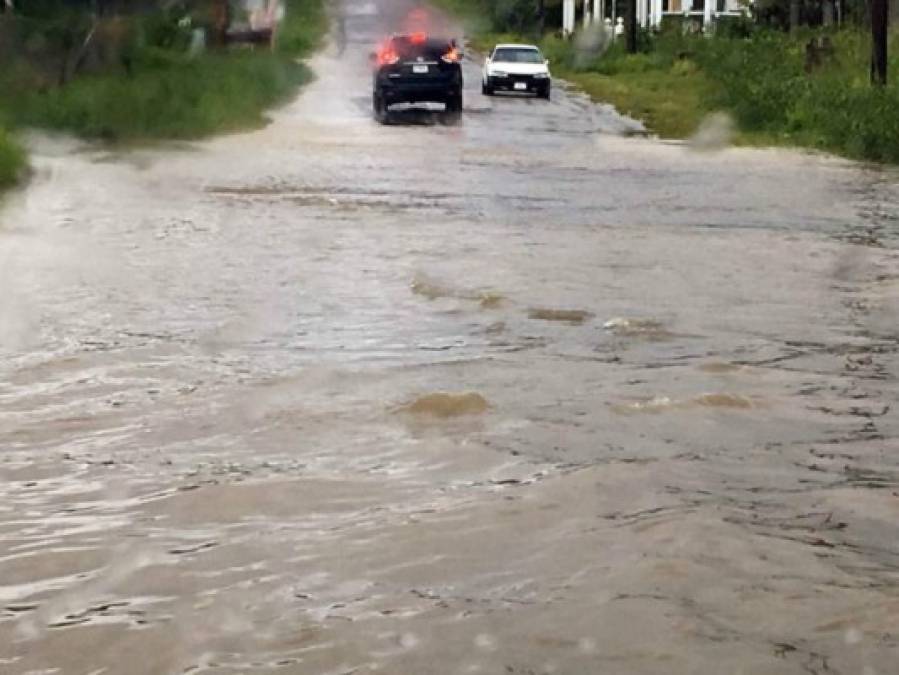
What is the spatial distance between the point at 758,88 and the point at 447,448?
2472 cm

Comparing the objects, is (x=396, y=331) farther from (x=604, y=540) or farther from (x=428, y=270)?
(x=604, y=540)

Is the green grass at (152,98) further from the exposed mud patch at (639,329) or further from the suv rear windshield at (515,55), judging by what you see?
the exposed mud patch at (639,329)

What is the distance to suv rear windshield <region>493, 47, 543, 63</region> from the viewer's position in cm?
4300

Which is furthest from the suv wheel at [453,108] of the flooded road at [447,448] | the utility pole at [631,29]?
the utility pole at [631,29]

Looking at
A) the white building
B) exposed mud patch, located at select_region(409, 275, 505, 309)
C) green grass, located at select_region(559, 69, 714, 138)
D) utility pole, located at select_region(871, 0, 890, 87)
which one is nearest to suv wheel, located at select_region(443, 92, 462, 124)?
green grass, located at select_region(559, 69, 714, 138)

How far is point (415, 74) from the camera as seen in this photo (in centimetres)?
Result: 3275

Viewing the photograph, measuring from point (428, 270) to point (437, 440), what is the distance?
18.6ft

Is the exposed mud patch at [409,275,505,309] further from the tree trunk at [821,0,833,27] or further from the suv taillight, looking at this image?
the tree trunk at [821,0,833,27]

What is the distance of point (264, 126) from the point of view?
30594 mm

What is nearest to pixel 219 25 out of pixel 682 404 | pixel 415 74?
pixel 415 74

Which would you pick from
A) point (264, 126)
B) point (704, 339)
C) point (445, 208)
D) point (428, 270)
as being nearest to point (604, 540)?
point (704, 339)

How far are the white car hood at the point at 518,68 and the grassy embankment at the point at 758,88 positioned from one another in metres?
1.75

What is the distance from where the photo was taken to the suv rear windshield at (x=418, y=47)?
3300 centimetres

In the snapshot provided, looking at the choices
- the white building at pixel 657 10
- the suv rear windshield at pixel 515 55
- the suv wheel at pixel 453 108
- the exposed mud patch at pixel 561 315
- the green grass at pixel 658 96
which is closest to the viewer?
the exposed mud patch at pixel 561 315
